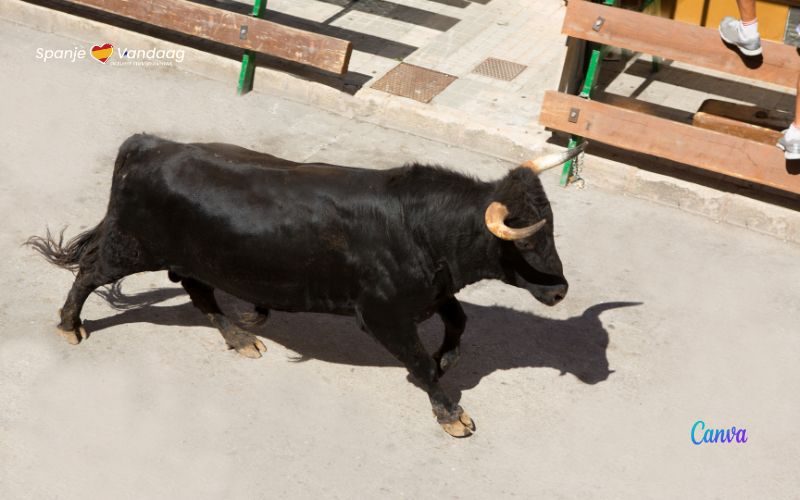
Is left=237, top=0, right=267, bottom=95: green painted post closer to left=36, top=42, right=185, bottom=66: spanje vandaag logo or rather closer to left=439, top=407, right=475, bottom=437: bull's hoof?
left=36, top=42, right=185, bottom=66: spanje vandaag logo

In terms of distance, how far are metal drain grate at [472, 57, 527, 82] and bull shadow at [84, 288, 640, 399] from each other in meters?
3.31

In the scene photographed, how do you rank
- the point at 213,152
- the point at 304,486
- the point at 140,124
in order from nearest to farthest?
the point at 304,486
the point at 213,152
the point at 140,124

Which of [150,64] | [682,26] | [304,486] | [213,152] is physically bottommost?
[304,486]

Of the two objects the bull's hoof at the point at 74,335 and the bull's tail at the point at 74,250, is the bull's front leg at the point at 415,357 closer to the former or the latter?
the bull's tail at the point at 74,250

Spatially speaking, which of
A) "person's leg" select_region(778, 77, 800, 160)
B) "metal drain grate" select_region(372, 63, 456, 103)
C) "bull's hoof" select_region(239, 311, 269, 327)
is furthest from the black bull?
"metal drain grate" select_region(372, 63, 456, 103)

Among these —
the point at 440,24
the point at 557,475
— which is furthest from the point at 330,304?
the point at 440,24

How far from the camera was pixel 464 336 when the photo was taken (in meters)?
7.47

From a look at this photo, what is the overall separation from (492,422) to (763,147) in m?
3.22

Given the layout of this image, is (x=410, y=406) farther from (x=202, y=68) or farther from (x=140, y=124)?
(x=202, y=68)

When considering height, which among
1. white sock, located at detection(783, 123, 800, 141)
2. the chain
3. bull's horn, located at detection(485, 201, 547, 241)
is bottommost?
the chain

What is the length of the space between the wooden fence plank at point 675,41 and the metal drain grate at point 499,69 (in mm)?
1512

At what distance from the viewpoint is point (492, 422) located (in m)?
6.79

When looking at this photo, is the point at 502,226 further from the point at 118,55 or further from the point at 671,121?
the point at 118,55

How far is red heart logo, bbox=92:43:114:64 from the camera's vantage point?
423 inches
